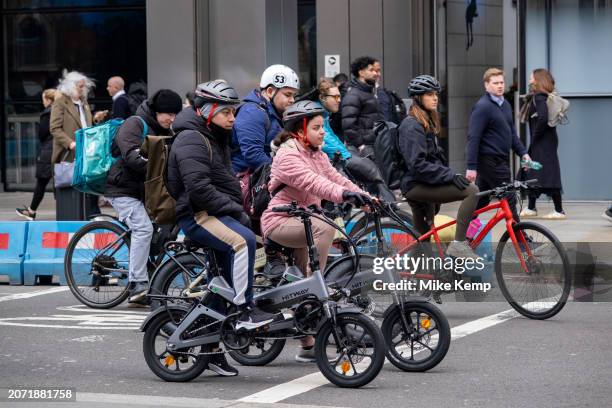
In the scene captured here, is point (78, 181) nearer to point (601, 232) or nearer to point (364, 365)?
point (364, 365)

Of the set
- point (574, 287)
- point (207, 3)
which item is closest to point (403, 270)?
point (574, 287)

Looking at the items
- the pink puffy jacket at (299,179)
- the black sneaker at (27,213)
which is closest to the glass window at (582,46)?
the black sneaker at (27,213)

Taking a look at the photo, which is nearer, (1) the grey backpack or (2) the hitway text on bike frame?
(2) the hitway text on bike frame

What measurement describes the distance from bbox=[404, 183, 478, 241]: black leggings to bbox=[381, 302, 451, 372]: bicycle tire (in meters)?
2.42

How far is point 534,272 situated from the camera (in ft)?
32.0

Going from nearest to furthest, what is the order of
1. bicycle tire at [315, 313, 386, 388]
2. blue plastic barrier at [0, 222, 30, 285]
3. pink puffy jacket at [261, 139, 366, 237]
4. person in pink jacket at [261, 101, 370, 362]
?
1. bicycle tire at [315, 313, 386, 388]
2. pink puffy jacket at [261, 139, 366, 237]
3. person in pink jacket at [261, 101, 370, 362]
4. blue plastic barrier at [0, 222, 30, 285]

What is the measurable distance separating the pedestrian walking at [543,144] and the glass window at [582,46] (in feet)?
7.19

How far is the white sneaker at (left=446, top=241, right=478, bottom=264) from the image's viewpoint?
10.1 meters

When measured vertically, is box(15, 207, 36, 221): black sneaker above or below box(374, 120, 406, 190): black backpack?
below

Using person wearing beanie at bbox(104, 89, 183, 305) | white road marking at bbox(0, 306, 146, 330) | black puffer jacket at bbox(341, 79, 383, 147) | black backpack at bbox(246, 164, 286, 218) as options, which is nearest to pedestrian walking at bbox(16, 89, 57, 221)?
black puffer jacket at bbox(341, 79, 383, 147)

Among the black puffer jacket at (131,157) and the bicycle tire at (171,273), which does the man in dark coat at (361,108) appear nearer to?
the black puffer jacket at (131,157)

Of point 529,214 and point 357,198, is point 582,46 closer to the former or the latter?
point 529,214

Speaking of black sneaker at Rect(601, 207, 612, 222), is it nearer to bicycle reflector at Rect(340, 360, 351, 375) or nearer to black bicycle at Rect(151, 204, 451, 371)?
black bicycle at Rect(151, 204, 451, 371)

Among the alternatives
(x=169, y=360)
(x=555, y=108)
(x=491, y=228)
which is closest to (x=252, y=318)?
(x=169, y=360)
